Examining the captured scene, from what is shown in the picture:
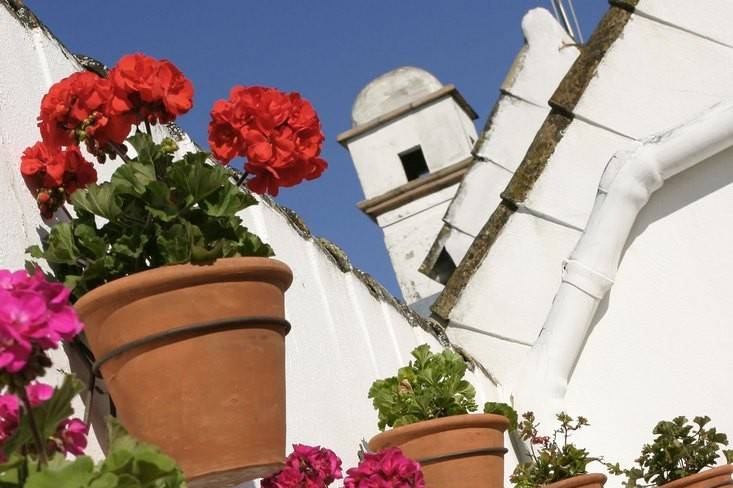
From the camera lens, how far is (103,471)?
4.92 feet

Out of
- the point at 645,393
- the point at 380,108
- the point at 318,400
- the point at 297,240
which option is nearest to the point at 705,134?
the point at 645,393

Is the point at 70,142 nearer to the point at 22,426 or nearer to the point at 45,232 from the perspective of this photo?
the point at 45,232

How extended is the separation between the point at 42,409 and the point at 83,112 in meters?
0.95

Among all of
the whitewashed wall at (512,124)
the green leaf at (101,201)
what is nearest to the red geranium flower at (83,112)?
the green leaf at (101,201)

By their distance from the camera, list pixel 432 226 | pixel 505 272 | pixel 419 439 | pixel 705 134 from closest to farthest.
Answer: pixel 419 439
pixel 705 134
pixel 505 272
pixel 432 226

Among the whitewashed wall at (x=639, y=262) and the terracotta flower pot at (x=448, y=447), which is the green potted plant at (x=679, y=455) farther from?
the terracotta flower pot at (x=448, y=447)

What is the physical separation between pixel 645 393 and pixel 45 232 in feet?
11.4

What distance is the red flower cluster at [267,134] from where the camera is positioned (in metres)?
2.49

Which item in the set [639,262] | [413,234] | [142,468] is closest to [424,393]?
[639,262]

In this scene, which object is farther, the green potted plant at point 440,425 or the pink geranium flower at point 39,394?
the green potted plant at point 440,425

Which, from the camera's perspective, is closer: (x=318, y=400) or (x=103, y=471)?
(x=103, y=471)

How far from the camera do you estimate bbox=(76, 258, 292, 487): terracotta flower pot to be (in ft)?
7.43

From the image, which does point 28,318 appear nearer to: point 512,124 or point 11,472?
point 11,472

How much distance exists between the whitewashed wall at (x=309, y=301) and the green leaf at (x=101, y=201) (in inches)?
8.5
